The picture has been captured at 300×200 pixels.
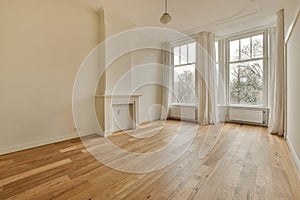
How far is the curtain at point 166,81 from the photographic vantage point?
18.6 feet

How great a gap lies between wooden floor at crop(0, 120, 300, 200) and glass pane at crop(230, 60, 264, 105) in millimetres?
2017

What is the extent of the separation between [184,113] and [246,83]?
2.05 meters

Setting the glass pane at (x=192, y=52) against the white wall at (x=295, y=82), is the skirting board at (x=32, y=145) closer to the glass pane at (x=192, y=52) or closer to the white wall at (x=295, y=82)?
the white wall at (x=295, y=82)

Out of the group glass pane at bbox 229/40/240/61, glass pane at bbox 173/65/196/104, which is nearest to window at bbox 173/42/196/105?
glass pane at bbox 173/65/196/104

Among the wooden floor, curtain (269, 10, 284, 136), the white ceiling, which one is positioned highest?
the white ceiling

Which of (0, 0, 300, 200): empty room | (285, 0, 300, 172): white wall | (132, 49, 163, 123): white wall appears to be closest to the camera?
(0, 0, 300, 200): empty room

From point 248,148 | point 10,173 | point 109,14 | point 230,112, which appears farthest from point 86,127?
point 230,112

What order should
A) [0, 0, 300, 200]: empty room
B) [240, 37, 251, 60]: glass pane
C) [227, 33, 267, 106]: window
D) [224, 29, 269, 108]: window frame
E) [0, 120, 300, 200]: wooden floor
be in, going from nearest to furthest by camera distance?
[0, 120, 300, 200]: wooden floor < [0, 0, 300, 200]: empty room < [224, 29, 269, 108]: window frame < [227, 33, 267, 106]: window < [240, 37, 251, 60]: glass pane

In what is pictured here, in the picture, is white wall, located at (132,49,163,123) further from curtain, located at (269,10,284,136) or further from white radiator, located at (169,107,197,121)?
curtain, located at (269,10,284,136)

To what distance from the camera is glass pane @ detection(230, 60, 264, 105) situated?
4367mm

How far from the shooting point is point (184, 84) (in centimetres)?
557

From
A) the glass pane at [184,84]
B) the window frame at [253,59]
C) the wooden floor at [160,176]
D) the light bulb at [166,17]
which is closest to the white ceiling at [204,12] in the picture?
the window frame at [253,59]

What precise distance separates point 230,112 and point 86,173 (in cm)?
437

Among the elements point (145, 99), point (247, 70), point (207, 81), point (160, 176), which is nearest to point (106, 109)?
point (145, 99)
